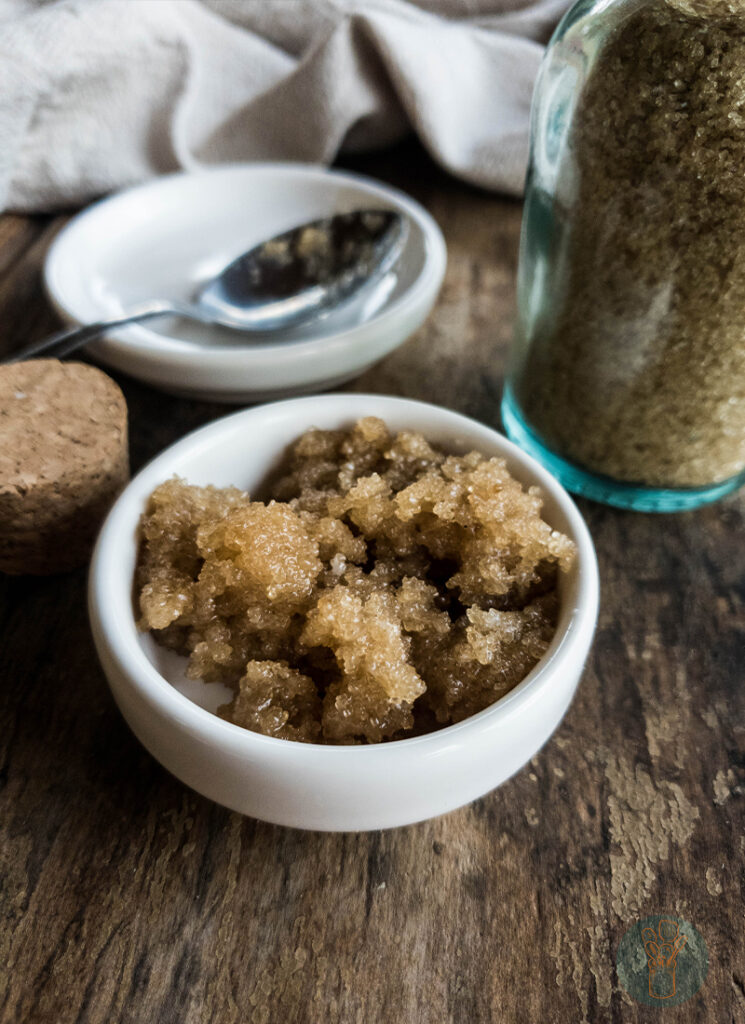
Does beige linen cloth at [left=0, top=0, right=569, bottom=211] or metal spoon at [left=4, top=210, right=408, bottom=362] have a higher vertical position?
beige linen cloth at [left=0, top=0, right=569, bottom=211]

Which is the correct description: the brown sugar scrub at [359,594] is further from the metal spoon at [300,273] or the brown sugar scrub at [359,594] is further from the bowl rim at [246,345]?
the metal spoon at [300,273]

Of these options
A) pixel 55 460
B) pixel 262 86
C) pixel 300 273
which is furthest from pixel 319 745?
pixel 262 86

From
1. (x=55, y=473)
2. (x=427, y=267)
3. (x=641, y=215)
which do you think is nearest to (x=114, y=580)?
(x=55, y=473)

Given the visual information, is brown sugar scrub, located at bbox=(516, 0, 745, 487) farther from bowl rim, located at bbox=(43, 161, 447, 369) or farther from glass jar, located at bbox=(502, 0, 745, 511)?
bowl rim, located at bbox=(43, 161, 447, 369)

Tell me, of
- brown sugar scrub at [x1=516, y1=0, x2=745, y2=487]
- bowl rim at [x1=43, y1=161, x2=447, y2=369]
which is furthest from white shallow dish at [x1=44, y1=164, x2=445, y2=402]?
brown sugar scrub at [x1=516, y1=0, x2=745, y2=487]

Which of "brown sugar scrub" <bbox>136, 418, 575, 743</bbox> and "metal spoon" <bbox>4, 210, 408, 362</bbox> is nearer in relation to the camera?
"brown sugar scrub" <bbox>136, 418, 575, 743</bbox>

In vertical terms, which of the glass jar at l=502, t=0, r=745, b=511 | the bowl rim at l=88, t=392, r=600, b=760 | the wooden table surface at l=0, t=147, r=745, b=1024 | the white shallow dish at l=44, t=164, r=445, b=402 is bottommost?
the wooden table surface at l=0, t=147, r=745, b=1024

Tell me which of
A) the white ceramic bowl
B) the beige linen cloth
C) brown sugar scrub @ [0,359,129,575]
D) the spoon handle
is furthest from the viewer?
the beige linen cloth

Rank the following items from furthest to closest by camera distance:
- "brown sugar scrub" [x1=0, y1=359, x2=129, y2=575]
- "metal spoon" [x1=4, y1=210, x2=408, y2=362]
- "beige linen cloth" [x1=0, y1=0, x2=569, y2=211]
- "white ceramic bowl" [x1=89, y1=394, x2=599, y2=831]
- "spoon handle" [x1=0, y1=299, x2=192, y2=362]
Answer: "beige linen cloth" [x1=0, y1=0, x2=569, y2=211] < "metal spoon" [x1=4, y1=210, x2=408, y2=362] < "spoon handle" [x1=0, y1=299, x2=192, y2=362] < "brown sugar scrub" [x1=0, y1=359, x2=129, y2=575] < "white ceramic bowl" [x1=89, y1=394, x2=599, y2=831]
